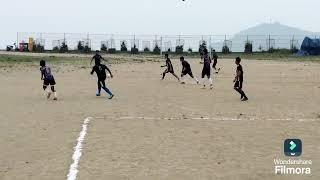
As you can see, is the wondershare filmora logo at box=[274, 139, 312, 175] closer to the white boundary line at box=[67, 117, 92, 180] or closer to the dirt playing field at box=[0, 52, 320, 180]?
the dirt playing field at box=[0, 52, 320, 180]

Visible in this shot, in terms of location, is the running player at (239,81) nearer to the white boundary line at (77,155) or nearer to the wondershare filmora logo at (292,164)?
the white boundary line at (77,155)

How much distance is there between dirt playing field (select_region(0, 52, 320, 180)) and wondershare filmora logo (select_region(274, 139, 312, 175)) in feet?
0.38

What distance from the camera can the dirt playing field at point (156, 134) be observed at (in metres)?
9.39

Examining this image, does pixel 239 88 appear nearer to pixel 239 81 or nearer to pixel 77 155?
pixel 239 81

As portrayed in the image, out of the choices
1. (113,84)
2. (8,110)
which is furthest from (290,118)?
(113,84)

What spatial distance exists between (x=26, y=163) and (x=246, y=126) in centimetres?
614

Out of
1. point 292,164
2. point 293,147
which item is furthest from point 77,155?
point 293,147

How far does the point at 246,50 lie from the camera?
270ft

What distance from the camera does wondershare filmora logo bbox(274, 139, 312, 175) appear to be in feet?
30.2

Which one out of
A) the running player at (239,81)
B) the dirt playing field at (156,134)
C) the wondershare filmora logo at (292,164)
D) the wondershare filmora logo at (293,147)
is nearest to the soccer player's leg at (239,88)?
the running player at (239,81)

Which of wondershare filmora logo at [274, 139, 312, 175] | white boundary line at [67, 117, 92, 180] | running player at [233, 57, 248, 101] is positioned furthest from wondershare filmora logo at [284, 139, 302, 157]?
running player at [233, 57, 248, 101]

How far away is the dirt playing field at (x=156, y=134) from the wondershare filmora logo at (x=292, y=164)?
115mm

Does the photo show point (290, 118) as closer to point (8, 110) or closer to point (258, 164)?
point (258, 164)

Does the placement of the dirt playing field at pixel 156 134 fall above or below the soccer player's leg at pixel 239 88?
below
